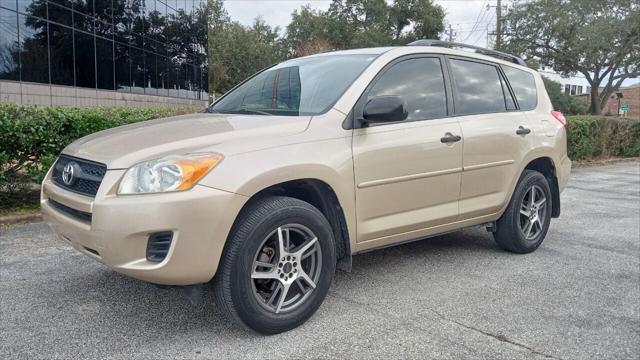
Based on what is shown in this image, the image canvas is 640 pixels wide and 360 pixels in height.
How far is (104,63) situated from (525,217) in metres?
20.3

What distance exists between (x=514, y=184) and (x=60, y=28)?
61.2ft

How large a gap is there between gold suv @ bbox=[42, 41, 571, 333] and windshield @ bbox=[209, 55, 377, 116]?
17 millimetres

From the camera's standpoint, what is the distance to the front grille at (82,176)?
3.06 metres

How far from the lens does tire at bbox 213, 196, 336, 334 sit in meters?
3.05

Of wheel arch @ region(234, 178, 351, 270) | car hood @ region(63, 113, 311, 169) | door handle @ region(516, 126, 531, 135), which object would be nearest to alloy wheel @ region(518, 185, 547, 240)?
door handle @ region(516, 126, 531, 135)

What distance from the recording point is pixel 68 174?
Result: 130 inches

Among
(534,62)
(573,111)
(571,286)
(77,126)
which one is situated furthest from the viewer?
(573,111)

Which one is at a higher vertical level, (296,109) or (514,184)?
(296,109)

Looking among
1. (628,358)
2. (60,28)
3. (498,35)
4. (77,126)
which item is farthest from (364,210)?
(498,35)

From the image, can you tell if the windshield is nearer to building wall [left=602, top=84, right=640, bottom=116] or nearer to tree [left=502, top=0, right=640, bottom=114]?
tree [left=502, top=0, right=640, bottom=114]

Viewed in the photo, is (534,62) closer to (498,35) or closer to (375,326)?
(498,35)

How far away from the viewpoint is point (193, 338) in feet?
10.5

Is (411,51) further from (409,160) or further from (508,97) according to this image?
(508,97)

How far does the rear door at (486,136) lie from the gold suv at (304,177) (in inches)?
0.6
